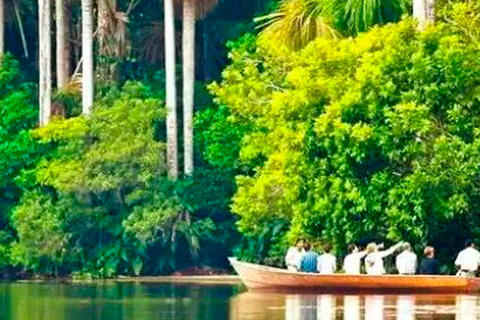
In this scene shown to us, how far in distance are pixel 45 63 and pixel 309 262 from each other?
13194 millimetres

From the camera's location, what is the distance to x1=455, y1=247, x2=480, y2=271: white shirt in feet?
140

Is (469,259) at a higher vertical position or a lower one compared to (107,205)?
lower

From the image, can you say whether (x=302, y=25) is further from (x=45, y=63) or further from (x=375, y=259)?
(x=45, y=63)

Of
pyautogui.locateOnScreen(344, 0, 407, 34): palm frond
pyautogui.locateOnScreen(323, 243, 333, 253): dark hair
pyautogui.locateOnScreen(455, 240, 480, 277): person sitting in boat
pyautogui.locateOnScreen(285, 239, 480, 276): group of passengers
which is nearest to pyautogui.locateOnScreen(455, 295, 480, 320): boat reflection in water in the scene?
pyautogui.locateOnScreen(455, 240, 480, 277): person sitting in boat

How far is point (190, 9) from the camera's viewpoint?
53.9m

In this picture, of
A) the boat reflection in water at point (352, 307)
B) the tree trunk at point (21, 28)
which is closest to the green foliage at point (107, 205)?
the tree trunk at point (21, 28)

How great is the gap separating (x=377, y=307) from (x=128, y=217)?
56.3 ft

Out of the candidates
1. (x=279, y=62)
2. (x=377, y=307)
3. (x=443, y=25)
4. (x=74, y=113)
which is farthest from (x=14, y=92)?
(x=377, y=307)

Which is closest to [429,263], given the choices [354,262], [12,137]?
[354,262]

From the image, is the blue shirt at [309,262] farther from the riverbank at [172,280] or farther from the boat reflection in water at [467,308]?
the boat reflection in water at [467,308]

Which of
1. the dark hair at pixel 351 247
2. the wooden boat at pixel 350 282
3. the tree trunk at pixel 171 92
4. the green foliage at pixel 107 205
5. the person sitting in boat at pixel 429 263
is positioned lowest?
the wooden boat at pixel 350 282

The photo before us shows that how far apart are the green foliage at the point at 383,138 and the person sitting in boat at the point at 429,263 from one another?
0.36m

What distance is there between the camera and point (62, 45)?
55.5 metres

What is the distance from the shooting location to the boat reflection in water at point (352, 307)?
3462 centimetres
